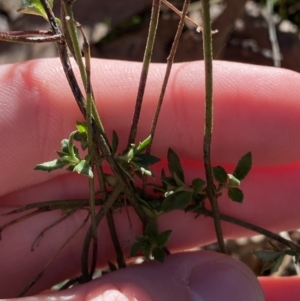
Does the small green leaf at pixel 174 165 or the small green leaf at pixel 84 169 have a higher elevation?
the small green leaf at pixel 84 169

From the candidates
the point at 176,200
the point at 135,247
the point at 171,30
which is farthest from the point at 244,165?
the point at 171,30

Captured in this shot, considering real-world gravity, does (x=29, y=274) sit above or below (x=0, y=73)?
below

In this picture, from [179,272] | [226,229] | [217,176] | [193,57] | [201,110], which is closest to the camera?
[217,176]

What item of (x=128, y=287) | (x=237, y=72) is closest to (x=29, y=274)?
(x=128, y=287)

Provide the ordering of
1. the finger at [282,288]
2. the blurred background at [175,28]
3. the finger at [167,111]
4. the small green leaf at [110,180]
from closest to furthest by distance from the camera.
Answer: the small green leaf at [110,180], the finger at [167,111], the finger at [282,288], the blurred background at [175,28]

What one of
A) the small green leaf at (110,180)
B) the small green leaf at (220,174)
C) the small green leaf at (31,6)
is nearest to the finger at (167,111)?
the small green leaf at (110,180)

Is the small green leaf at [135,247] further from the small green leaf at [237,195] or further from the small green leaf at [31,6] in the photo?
the small green leaf at [31,6]

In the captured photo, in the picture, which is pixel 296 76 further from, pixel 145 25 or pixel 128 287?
pixel 145 25
